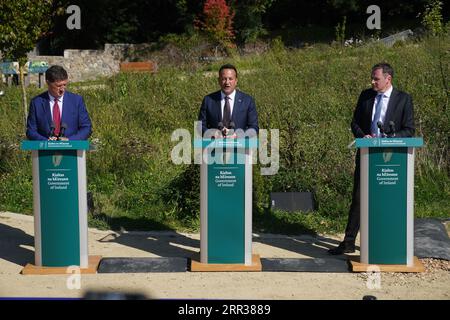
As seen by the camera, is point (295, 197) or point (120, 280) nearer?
point (120, 280)

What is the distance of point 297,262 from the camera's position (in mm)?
7391

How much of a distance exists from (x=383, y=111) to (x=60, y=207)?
333 cm

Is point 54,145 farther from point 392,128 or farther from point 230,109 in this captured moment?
point 392,128

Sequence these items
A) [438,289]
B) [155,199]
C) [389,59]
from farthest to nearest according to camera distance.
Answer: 1. [389,59]
2. [155,199]
3. [438,289]

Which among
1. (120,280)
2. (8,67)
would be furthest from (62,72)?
(8,67)

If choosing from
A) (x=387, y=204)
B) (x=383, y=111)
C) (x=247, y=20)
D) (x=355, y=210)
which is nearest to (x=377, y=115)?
(x=383, y=111)

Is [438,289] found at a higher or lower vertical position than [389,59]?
lower

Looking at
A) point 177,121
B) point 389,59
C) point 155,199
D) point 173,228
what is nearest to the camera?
point 173,228

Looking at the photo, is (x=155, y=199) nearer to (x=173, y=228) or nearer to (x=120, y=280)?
(x=173, y=228)

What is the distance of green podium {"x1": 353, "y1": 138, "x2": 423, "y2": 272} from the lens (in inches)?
278

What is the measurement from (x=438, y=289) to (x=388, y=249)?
2.27 feet

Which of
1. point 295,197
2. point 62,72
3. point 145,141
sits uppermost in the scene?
point 62,72

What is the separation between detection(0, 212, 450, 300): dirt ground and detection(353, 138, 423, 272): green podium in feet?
0.78

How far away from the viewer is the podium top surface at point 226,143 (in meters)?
6.96
